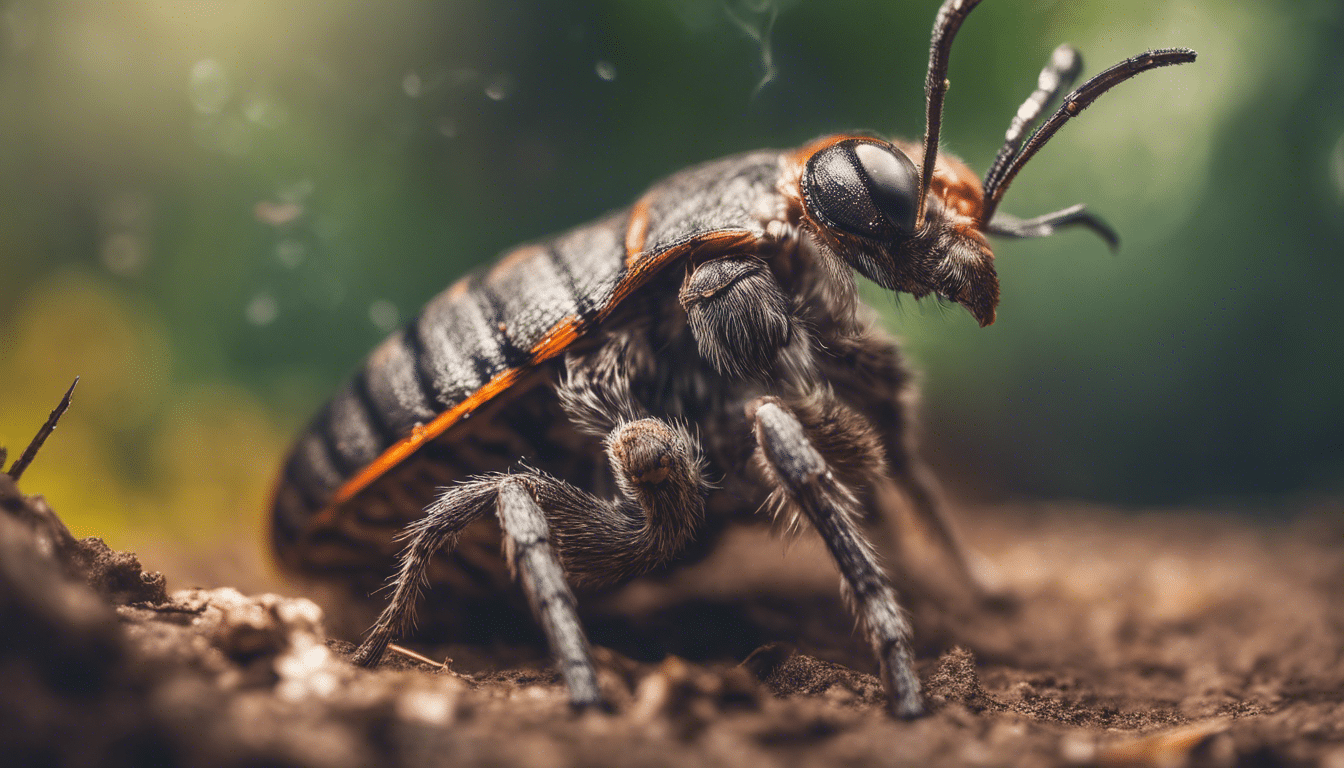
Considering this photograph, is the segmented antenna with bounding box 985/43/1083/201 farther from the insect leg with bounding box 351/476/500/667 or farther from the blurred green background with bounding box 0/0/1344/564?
the insect leg with bounding box 351/476/500/667

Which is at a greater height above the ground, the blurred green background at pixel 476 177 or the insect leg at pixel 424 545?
the blurred green background at pixel 476 177

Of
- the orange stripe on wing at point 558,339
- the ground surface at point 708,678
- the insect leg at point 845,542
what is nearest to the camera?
the ground surface at point 708,678

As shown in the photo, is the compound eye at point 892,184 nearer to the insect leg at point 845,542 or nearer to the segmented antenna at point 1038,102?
the segmented antenna at point 1038,102

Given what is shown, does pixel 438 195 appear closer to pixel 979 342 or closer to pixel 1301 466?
pixel 979 342

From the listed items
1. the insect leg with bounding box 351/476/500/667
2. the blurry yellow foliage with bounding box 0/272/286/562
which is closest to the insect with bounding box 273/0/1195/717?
the insect leg with bounding box 351/476/500/667

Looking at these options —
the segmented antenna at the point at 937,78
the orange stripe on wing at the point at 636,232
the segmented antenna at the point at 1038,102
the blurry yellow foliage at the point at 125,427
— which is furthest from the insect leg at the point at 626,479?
the blurry yellow foliage at the point at 125,427

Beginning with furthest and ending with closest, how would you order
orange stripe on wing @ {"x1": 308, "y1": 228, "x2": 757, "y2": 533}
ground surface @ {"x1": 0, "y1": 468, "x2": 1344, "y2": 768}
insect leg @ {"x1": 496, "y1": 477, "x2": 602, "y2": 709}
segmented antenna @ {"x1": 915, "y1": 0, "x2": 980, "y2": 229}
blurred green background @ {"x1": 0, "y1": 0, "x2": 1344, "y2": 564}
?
1. blurred green background @ {"x1": 0, "y1": 0, "x2": 1344, "y2": 564}
2. orange stripe on wing @ {"x1": 308, "y1": 228, "x2": 757, "y2": 533}
3. segmented antenna @ {"x1": 915, "y1": 0, "x2": 980, "y2": 229}
4. insect leg @ {"x1": 496, "y1": 477, "x2": 602, "y2": 709}
5. ground surface @ {"x1": 0, "y1": 468, "x2": 1344, "y2": 768}
